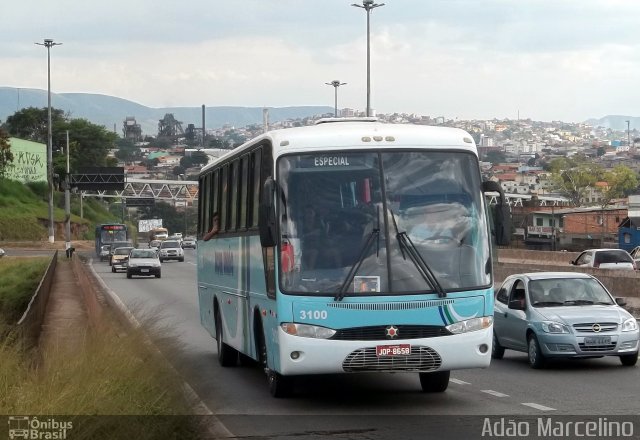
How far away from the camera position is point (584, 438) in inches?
468

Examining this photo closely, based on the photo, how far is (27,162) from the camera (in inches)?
5059

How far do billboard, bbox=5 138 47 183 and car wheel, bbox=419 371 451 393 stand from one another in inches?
4298

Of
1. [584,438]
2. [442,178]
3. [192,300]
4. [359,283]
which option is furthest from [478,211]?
[192,300]

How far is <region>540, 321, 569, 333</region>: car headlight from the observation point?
1877 centimetres

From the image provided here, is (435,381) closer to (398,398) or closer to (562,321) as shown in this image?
(398,398)

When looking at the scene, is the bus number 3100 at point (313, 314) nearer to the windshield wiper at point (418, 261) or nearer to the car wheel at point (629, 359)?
the windshield wiper at point (418, 261)

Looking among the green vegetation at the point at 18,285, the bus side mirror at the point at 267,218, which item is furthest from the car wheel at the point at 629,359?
the green vegetation at the point at 18,285

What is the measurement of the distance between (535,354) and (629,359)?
4.46 ft

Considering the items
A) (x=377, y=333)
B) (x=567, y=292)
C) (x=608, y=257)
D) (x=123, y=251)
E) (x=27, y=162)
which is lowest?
(x=123, y=251)

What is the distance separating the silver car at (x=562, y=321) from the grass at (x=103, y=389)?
771 centimetres

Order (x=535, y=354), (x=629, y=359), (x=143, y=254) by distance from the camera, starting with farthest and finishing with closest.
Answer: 1. (x=143, y=254)
2. (x=535, y=354)
3. (x=629, y=359)

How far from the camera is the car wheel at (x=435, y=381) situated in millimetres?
15812

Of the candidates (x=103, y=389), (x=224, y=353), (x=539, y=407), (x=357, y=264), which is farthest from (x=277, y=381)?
(x=103, y=389)

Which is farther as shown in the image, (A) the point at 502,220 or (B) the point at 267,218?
(A) the point at 502,220
